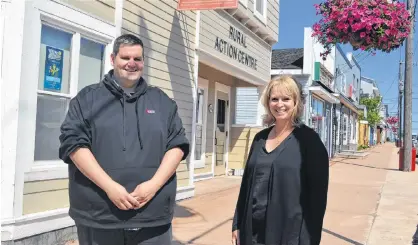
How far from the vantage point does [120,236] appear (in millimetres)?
2381

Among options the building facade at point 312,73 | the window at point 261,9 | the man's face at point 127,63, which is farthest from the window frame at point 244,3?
the man's face at point 127,63

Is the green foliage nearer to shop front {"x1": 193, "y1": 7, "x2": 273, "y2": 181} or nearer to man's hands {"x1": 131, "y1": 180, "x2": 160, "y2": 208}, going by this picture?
shop front {"x1": 193, "y1": 7, "x2": 273, "y2": 181}

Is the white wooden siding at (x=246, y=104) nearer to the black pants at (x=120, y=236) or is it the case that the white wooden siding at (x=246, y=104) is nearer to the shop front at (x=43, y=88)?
the shop front at (x=43, y=88)

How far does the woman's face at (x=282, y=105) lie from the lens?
2629 millimetres

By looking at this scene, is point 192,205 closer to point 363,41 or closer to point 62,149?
point 363,41

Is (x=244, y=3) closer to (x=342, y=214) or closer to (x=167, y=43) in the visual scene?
(x=167, y=43)

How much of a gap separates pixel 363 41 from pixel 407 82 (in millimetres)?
13809

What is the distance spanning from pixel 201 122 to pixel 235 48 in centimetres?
192

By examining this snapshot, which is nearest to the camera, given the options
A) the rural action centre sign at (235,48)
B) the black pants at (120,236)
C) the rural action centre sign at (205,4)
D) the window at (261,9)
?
the black pants at (120,236)

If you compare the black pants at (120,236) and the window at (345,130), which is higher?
the window at (345,130)

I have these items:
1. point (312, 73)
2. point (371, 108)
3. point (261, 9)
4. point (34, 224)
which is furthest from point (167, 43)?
point (371, 108)

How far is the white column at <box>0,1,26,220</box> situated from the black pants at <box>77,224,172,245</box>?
7.37ft

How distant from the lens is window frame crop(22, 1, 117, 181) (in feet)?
15.1

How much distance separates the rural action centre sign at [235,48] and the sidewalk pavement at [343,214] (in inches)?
118
